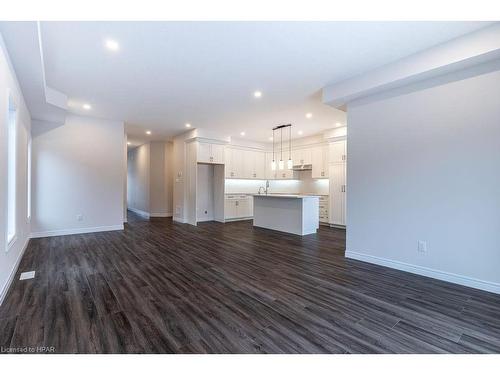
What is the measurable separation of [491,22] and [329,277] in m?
3.28

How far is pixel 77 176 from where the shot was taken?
18.5 feet

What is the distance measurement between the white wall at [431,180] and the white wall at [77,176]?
562cm

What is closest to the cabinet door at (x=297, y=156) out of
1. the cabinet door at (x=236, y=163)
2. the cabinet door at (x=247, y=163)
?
the cabinet door at (x=247, y=163)

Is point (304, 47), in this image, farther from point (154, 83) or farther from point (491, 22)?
point (154, 83)

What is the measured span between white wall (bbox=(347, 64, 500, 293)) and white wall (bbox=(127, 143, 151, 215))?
306 inches

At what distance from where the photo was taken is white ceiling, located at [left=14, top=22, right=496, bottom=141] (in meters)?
2.51

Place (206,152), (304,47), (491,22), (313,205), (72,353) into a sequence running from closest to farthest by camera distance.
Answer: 1. (72,353)
2. (491,22)
3. (304,47)
4. (313,205)
5. (206,152)

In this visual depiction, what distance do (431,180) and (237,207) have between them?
5677mm

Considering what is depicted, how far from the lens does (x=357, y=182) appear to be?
3863 millimetres

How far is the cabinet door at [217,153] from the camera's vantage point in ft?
24.0

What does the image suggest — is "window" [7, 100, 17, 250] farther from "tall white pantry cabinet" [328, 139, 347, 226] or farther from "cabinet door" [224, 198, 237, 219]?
"tall white pantry cabinet" [328, 139, 347, 226]

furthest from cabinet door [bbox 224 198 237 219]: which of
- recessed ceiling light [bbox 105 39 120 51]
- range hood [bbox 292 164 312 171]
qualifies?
recessed ceiling light [bbox 105 39 120 51]

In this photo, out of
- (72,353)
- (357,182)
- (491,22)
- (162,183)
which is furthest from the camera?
(162,183)

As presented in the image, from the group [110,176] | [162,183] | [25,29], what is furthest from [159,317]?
[162,183]
